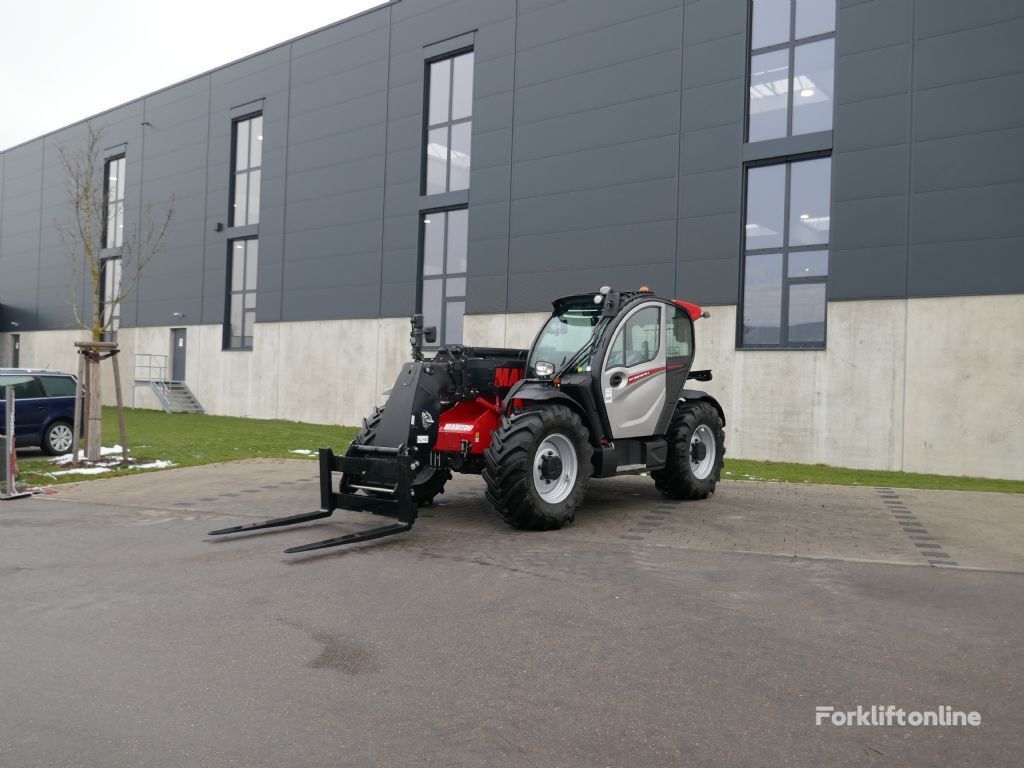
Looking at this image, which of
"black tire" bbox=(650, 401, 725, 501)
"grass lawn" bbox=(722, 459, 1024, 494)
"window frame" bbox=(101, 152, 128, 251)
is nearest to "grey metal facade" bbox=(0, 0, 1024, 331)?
"window frame" bbox=(101, 152, 128, 251)

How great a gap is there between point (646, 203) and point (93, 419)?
13346 millimetres

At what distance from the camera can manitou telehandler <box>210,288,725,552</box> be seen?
827 cm

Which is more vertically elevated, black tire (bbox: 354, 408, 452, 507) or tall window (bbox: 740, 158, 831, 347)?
tall window (bbox: 740, 158, 831, 347)

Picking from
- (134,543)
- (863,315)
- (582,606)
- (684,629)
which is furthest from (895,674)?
(863,315)

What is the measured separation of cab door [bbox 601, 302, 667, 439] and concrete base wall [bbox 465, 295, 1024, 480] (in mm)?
8316

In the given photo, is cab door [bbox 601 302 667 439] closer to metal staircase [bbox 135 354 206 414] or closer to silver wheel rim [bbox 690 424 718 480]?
silver wheel rim [bbox 690 424 718 480]

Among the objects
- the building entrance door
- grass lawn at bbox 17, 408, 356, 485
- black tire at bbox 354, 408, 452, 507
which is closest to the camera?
black tire at bbox 354, 408, 452, 507

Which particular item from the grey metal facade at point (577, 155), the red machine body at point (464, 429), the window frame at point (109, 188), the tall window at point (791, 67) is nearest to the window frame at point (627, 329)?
the red machine body at point (464, 429)

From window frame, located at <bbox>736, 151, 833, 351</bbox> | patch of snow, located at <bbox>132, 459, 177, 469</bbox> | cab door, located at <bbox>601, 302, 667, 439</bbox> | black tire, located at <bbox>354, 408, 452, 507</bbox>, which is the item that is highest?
window frame, located at <bbox>736, 151, 833, 351</bbox>

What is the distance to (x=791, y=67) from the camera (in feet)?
59.9

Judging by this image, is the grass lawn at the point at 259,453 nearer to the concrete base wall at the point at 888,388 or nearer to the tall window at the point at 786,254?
the concrete base wall at the point at 888,388

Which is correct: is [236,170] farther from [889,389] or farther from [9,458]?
[889,389]

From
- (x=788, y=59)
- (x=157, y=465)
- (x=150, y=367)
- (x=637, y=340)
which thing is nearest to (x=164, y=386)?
(x=150, y=367)

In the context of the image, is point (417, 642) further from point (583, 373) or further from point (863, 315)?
point (863, 315)
